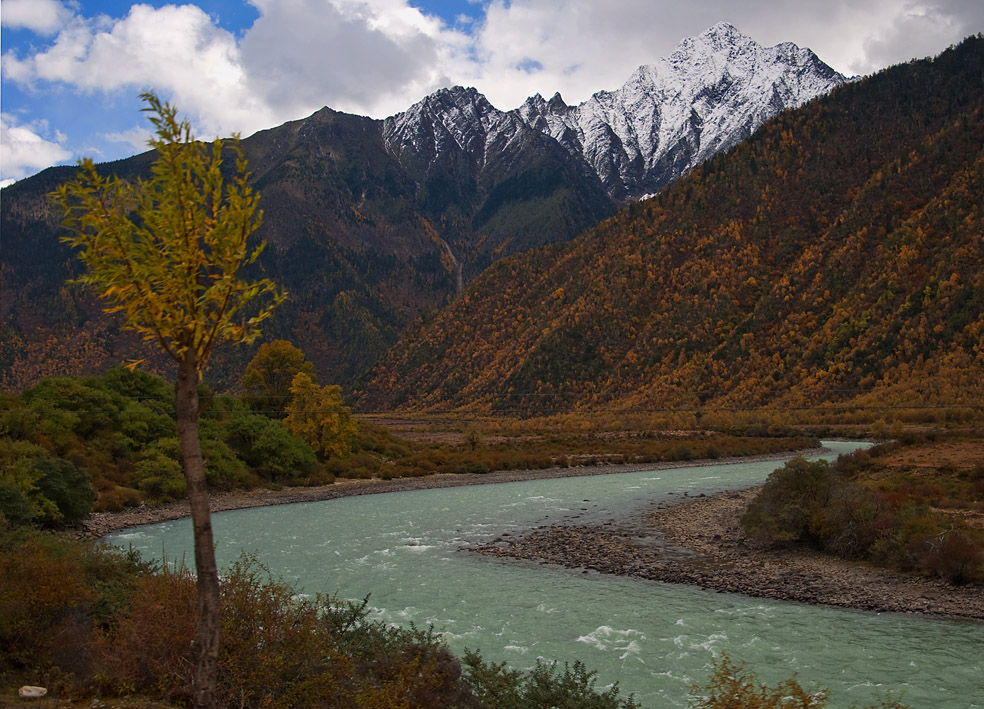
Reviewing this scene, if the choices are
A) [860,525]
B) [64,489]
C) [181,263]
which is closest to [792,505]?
[860,525]

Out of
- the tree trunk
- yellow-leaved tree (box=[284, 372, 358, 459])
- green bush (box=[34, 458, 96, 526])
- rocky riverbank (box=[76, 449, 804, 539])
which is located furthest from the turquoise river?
yellow-leaved tree (box=[284, 372, 358, 459])

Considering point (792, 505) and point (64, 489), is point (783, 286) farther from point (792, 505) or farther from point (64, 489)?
point (64, 489)

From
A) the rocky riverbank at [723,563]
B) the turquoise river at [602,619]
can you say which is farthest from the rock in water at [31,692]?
the rocky riverbank at [723,563]

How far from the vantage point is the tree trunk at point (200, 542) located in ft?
20.1

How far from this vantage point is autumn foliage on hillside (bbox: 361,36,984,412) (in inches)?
3034

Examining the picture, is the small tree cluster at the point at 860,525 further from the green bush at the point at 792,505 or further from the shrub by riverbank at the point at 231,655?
the shrub by riverbank at the point at 231,655

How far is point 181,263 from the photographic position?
6.16 metres

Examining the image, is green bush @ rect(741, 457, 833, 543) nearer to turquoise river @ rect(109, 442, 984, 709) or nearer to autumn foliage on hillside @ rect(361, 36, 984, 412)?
turquoise river @ rect(109, 442, 984, 709)

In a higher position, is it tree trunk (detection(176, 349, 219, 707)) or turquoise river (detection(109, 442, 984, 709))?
tree trunk (detection(176, 349, 219, 707))

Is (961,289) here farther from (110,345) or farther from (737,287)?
(110,345)

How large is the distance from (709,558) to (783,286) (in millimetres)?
83282

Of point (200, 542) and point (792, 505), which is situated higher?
point (200, 542)

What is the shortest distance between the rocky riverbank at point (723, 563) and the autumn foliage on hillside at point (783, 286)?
4697 centimetres

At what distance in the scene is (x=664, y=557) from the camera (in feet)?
76.2
